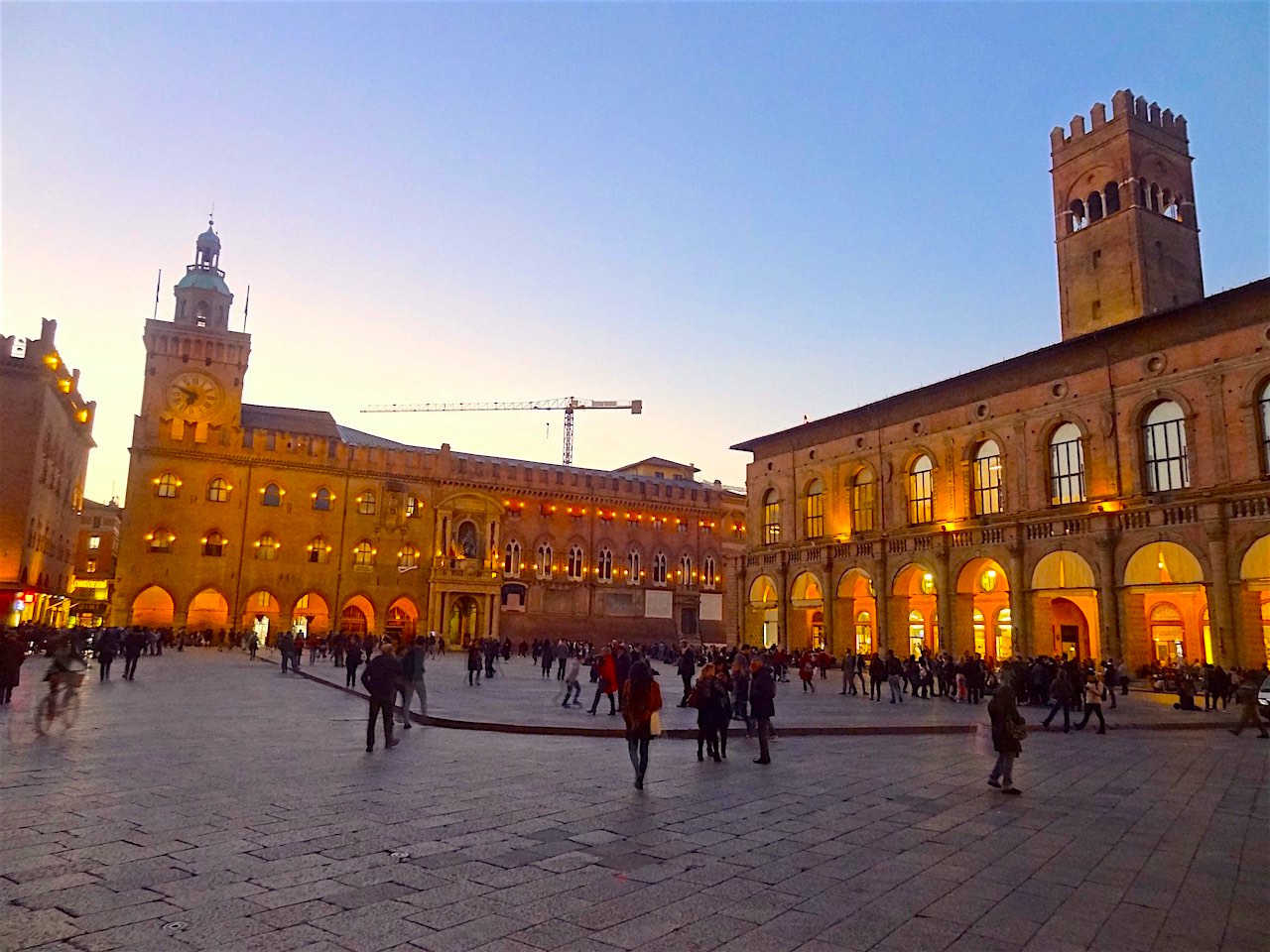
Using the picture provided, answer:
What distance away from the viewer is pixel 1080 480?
100ft

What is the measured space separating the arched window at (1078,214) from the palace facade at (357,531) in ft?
87.7

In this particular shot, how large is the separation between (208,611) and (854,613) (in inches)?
1490

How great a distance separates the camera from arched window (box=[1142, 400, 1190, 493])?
89.1 feet

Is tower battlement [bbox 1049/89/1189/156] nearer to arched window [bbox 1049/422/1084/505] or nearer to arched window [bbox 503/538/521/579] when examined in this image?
arched window [bbox 1049/422/1084/505]

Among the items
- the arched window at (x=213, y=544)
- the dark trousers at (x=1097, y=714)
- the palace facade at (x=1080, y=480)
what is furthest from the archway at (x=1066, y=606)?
the arched window at (x=213, y=544)

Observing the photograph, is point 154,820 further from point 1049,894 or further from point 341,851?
point 1049,894

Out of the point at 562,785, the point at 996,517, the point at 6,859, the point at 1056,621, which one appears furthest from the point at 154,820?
the point at 1056,621

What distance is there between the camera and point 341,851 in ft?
21.0

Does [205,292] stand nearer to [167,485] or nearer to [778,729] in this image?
[167,485]

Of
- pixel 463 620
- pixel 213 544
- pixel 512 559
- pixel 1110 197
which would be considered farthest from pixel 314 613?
pixel 1110 197

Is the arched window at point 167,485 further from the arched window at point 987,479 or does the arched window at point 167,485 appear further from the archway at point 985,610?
the arched window at point 987,479

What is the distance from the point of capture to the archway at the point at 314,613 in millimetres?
52344

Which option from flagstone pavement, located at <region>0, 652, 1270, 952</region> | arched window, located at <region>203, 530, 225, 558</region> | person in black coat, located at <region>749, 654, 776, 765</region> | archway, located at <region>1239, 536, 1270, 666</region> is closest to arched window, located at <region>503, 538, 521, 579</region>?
arched window, located at <region>203, 530, 225, 558</region>

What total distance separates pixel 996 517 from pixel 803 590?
39.9ft
